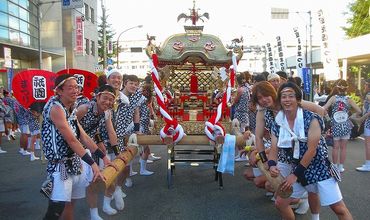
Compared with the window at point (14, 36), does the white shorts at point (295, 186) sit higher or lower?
lower

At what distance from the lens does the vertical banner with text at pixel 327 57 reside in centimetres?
1680

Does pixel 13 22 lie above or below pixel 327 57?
above

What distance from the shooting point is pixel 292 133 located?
3.50 meters

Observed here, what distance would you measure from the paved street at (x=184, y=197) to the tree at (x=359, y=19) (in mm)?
32232

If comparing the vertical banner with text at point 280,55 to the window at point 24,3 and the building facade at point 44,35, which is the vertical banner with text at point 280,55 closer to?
the building facade at point 44,35

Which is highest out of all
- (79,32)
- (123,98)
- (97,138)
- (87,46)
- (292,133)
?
(79,32)

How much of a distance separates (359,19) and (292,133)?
127ft

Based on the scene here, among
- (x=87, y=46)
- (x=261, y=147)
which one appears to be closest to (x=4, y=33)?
(x=87, y=46)

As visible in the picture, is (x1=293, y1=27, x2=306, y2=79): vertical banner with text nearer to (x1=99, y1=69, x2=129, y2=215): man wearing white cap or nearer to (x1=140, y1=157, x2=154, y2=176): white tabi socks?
(x1=140, y1=157, x2=154, y2=176): white tabi socks

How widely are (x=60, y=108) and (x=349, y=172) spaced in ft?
19.6

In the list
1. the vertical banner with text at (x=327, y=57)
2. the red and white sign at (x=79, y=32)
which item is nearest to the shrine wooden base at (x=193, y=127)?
the vertical banner with text at (x=327, y=57)

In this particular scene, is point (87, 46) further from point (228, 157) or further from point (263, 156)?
point (263, 156)

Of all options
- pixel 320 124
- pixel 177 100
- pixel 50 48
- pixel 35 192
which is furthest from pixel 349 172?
pixel 50 48

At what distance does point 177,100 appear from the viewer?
8.02 m
